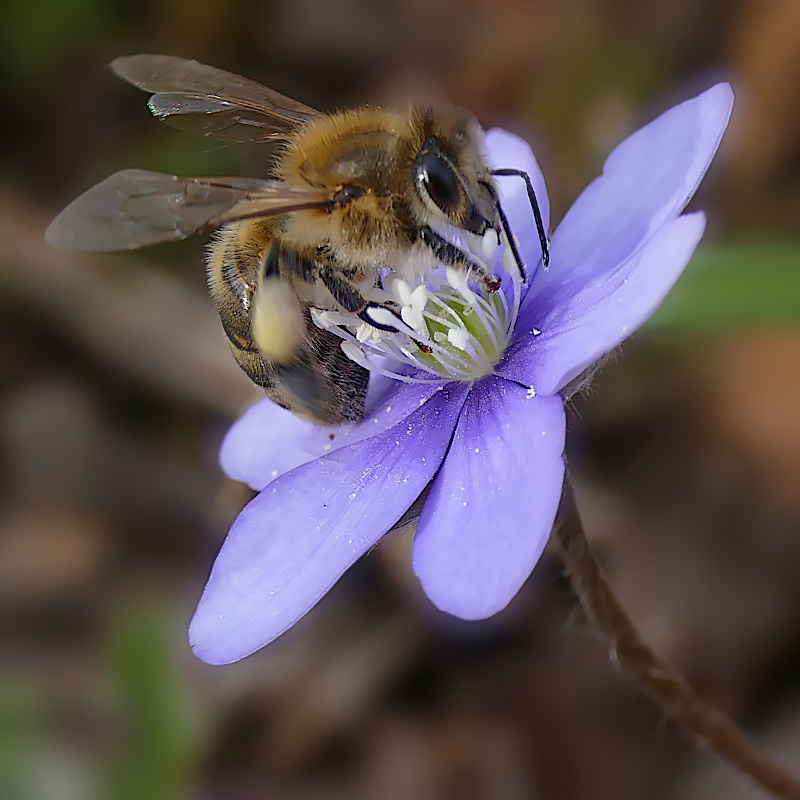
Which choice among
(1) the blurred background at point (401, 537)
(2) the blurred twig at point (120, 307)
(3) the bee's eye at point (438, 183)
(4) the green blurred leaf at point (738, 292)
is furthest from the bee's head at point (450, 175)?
(2) the blurred twig at point (120, 307)

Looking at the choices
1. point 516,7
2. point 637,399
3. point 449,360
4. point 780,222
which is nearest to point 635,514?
point 637,399

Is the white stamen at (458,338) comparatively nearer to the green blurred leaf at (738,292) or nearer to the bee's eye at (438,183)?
the bee's eye at (438,183)

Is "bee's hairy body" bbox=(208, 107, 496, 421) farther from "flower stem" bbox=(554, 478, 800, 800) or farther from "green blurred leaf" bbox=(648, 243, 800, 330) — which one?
"green blurred leaf" bbox=(648, 243, 800, 330)

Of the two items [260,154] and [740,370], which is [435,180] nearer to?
[740,370]

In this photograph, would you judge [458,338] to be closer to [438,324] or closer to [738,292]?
[438,324]

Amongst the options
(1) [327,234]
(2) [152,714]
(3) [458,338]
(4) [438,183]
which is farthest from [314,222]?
(2) [152,714]

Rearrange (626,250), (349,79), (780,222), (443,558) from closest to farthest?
(443,558), (626,250), (780,222), (349,79)
